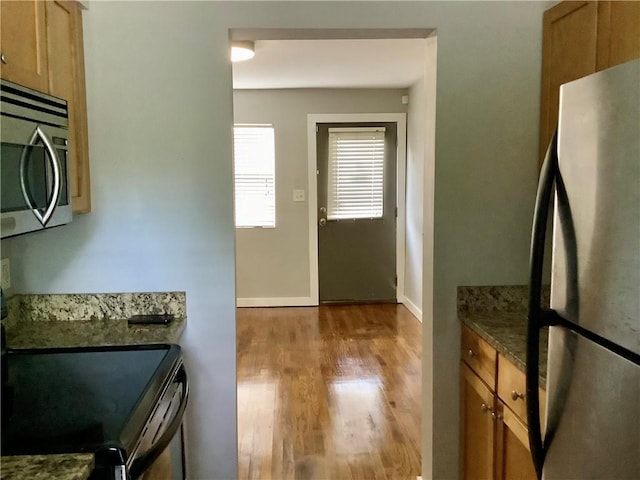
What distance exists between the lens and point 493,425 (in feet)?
5.99

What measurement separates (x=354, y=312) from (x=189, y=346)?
3536mm

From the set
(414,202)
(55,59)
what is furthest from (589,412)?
(414,202)

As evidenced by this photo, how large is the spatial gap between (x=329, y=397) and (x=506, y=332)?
5.94ft

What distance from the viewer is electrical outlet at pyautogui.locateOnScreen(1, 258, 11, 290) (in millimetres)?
2013

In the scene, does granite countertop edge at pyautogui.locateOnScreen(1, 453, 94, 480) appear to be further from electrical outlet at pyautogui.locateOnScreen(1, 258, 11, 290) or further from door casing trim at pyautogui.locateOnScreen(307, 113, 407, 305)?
door casing trim at pyautogui.locateOnScreen(307, 113, 407, 305)

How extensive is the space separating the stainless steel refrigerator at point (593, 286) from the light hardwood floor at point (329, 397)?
158cm

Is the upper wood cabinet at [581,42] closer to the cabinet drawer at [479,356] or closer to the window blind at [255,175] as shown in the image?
the cabinet drawer at [479,356]

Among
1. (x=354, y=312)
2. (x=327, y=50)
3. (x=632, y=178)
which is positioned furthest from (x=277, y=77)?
(x=632, y=178)

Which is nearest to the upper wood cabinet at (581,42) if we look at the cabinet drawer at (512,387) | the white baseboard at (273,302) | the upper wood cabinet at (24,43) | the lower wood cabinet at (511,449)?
the cabinet drawer at (512,387)

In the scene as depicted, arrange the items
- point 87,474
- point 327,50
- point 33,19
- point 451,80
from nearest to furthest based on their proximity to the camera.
Result: point 87,474, point 33,19, point 451,80, point 327,50

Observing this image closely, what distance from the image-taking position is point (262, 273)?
5797 mm

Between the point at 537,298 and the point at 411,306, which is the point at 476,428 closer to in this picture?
the point at 537,298

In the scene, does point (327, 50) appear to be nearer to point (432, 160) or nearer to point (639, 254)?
point (432, 160)

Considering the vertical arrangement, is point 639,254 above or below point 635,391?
above
